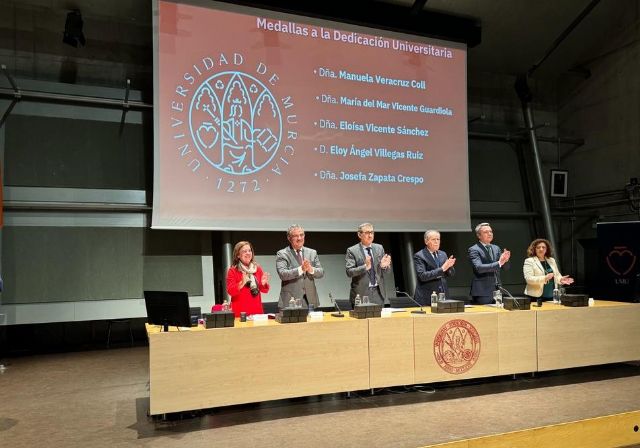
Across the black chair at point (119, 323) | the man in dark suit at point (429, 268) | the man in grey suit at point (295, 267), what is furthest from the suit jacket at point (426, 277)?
the black chair at point (119, 323)

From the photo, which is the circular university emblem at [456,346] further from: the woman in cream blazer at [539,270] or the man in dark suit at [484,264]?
the woman in cream blazer at [539,270]

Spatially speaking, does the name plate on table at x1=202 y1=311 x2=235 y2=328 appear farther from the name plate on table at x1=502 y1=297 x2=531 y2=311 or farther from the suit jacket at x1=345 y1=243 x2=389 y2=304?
the name plate on table at x1=502 y1=297 x2=531 y2=311

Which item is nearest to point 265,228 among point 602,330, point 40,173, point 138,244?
point 138,244

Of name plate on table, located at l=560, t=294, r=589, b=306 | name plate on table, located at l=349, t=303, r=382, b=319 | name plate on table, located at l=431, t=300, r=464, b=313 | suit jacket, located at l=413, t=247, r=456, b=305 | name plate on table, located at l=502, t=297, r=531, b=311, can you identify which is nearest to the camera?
name plate on table, located at l=349, t=303, r=382, b=319

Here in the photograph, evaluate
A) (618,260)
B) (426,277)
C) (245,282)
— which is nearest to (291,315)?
(245,282)

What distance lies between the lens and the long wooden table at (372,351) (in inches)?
126

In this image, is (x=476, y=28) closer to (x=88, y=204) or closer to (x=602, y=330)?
(x=602, y=330)

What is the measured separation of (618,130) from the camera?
809cm

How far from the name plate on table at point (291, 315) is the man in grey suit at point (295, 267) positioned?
22.3 inches

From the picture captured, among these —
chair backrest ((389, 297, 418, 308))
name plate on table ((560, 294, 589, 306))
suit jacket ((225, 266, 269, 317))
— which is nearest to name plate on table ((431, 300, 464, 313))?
chair backrest ((389, 297, 418, 308))

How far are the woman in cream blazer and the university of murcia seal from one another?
2.96m

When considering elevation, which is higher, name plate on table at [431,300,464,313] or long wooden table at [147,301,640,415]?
name plate on table at [431,300,464,313]

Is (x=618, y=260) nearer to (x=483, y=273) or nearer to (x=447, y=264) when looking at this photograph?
(x=483, y=273)

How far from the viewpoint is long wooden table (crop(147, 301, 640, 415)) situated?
3.20 meters
